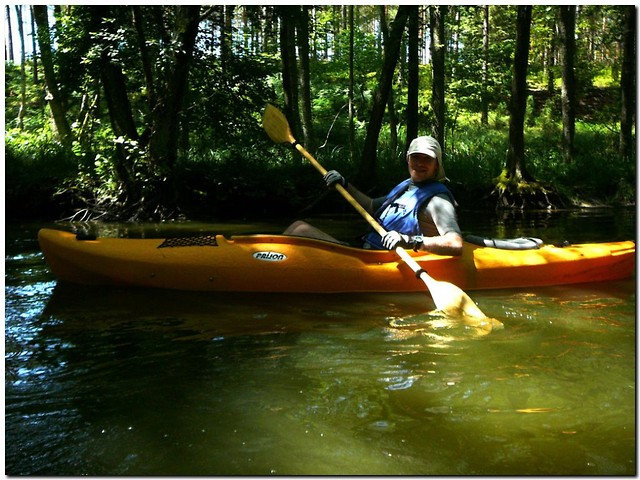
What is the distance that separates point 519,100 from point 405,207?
18.2 ft

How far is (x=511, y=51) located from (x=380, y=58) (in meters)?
4.50

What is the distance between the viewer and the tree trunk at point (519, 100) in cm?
848

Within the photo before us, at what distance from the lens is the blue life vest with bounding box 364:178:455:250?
3.88 m

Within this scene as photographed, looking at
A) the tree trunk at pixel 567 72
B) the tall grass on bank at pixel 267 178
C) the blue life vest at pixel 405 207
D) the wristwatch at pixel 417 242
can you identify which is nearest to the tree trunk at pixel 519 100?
the tall grass on bank at pixel 267 178

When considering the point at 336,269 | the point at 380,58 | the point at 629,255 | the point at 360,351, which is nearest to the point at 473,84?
the point at 380,58

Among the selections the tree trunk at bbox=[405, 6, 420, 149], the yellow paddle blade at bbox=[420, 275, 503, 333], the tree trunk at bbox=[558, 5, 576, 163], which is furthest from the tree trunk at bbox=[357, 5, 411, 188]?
the yellow paddle blade at bbox=[420, 275, 503, 333]

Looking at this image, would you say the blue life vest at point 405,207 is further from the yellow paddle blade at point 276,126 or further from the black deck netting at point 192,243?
the yellow paddle blade at point 276,126

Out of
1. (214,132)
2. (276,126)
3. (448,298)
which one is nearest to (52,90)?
(214,132)

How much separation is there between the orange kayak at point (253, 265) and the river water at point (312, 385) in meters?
0.10

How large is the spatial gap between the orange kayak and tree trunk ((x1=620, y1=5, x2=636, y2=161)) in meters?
7.40

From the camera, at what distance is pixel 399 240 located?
368 cm

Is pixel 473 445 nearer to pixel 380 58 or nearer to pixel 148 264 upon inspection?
pixel 148 264

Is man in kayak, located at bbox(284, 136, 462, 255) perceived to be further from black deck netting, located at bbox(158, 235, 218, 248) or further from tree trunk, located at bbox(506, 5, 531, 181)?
tree trunk, located at bbox(506, 5, 531, 181)

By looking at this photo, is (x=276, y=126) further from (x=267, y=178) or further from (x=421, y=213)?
(x=267, y=178)
